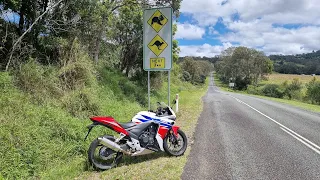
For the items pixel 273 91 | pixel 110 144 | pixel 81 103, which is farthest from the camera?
pixel 273 91

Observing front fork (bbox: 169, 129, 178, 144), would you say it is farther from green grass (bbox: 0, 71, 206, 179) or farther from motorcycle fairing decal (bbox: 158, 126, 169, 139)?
green grass (bbox: 0, 71, 206, 179)

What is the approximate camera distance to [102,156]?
5613 millimetres

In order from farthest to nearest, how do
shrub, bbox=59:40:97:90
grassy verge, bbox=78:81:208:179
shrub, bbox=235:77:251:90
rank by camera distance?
shrub, bbox=235:77:251:90
shrub, bbox=59:40:97:90
grassy verge, bbox=78:81:208:179

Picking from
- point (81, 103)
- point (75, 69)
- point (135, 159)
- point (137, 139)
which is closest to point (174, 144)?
point (135, 159)

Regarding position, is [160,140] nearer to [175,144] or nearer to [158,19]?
[175,144]

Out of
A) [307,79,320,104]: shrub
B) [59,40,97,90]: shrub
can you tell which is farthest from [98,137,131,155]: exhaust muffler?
[307,79,320,104]: shrub

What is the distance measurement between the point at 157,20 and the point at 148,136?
6.05m

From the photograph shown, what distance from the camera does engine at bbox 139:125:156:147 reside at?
602 cm

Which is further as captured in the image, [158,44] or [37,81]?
[158,44]

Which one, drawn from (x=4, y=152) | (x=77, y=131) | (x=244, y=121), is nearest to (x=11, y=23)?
(x=77, y=131)

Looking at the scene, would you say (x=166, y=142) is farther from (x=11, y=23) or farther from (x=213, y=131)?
(x=11, y=23)

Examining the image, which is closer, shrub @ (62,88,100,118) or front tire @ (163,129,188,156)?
front tire @ (163,129,188,156)

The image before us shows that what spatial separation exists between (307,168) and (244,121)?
5.99m

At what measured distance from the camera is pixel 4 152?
15.9ft
